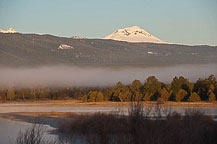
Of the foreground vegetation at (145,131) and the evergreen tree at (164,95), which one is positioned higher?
the foreground vegetation at (145,131)

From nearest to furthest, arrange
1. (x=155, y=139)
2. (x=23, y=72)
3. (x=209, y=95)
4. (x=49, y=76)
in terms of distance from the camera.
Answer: (x=155, y=139) < (x=209, y=95) < (x=23, y=72) < (x=49, y=76)

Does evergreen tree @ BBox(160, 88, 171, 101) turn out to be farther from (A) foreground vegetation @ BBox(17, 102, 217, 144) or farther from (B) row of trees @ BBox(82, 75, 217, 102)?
(A) foreground vegetation @ BBox(17, 102, 217, 144)

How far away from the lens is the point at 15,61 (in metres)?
184

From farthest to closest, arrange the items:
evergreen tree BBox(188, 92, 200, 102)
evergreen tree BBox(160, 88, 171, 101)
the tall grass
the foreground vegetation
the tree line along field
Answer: evergreen tree BBox(160, 88, 171, 101), the tree line along field, evergreen tree BBox(188, 92, 200, 102), the tall grass, the foreground vegetation

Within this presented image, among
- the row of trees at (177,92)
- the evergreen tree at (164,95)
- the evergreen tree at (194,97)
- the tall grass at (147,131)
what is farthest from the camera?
the evergreen tree at (164,95)

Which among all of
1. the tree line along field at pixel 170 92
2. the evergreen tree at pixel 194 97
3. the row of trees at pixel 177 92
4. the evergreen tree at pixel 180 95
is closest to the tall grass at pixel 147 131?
the tree line along field at pixel 170 92

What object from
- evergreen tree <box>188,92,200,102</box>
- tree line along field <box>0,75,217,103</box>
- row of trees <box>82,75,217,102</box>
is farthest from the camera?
tree line along field <box>0,75,217,103</box>

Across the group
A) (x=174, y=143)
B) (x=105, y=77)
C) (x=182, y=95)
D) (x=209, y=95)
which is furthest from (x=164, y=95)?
(x=105, y=77)

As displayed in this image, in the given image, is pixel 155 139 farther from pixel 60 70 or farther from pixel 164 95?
pixel 60 70

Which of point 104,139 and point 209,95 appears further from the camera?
point 209,95

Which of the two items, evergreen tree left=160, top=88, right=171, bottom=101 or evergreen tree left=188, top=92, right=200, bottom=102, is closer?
evergreen tree left=188, top=92, right=200, bottom=102

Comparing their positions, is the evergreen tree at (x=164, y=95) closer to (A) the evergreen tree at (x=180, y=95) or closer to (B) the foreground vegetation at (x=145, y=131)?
(A) the evergreen tree at (x=180, y=95)

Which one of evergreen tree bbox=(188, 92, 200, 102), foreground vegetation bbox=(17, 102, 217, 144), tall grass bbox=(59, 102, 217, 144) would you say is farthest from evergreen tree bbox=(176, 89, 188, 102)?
tall grass bbox=(59, 102, 217, 144)

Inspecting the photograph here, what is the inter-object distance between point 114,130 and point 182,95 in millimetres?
54388
